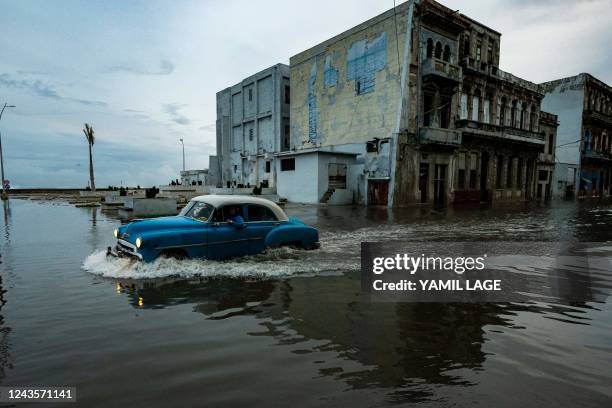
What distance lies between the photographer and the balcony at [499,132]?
27703mm

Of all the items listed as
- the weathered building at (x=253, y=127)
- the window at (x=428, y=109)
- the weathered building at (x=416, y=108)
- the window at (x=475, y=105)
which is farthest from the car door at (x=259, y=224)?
the window at (x=475, y=105)

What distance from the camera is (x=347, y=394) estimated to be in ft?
9.35

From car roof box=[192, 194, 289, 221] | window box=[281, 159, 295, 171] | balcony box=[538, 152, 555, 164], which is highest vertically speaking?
balcony box=[538, 152, 555, 164]

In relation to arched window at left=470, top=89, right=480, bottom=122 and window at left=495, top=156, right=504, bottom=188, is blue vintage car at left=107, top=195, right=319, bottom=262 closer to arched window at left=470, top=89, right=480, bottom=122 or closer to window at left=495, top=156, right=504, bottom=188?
arched window at left=470, top=89, right=480, bottom=122

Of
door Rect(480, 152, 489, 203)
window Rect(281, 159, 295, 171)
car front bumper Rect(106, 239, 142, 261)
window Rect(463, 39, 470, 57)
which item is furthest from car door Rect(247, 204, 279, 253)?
window Rect(463, 39, 470, 57)

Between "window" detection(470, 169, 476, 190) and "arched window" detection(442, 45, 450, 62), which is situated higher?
Result: "arched window" detection(442, 45, 450, 62)

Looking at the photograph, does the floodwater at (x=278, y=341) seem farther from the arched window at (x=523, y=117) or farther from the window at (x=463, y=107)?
the arched window at (x=523, y=117)

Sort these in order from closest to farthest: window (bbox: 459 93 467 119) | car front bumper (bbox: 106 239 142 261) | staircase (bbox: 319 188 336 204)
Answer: car front bumper (bbox: 106 239 142 261) → staircase (bbox: 319 188 336 204) → window (bbox: 459 93 467 119)

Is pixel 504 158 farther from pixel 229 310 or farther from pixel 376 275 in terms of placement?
pixel 229 310

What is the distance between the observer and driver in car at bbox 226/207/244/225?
7227 millimetres

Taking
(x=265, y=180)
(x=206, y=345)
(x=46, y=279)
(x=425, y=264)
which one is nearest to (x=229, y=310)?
(x=206, y=345)

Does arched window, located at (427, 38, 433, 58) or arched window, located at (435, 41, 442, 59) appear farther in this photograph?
arched window, located at (435, 41, 442, 59)

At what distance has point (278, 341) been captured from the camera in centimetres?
387

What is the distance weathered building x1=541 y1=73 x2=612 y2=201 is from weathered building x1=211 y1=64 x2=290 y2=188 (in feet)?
103
